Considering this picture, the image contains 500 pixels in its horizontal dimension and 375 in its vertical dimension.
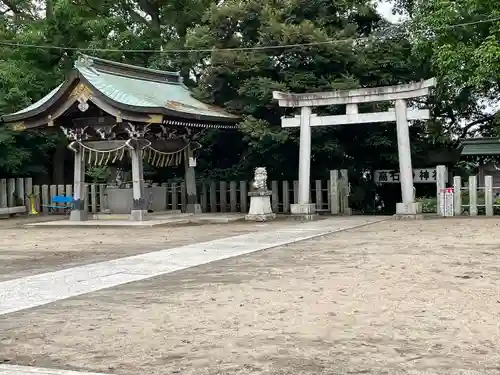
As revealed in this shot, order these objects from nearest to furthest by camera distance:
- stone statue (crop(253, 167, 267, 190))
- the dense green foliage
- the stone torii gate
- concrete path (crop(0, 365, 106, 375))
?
concrete path (crop(0, 365, 106, 375)) → the stone torii gate → stone statue (crop(253, 167, 267, 190)) → the dense green foliage

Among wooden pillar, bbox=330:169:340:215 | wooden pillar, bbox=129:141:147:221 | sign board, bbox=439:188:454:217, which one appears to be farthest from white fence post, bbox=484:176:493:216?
wooden pillar, bbox=129:141:147:221

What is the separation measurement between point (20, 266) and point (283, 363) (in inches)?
273

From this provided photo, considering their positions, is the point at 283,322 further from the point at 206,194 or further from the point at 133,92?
the point at 206,194

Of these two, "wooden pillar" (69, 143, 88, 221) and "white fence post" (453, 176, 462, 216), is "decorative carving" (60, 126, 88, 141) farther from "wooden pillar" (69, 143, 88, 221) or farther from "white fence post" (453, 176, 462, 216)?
"white fence post" (453, 176, 462, 216)

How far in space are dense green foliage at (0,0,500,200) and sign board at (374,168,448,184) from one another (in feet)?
1.28

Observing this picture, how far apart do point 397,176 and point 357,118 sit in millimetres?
4848

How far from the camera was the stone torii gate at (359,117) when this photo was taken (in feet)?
58.5

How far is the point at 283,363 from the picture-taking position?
14.7ft

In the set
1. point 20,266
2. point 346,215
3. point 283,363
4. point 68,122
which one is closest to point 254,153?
point 346,215

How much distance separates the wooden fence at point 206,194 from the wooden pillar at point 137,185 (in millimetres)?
3681

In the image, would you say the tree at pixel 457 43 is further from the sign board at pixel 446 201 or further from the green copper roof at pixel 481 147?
the sign board at pixel 446 201

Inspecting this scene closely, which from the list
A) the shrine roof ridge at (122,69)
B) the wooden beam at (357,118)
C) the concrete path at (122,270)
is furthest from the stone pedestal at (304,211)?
the shrine roof ridge at (122,69)

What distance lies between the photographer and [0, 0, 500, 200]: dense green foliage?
19078 mm

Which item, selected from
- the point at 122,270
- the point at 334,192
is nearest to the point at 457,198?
the point at 334,192
